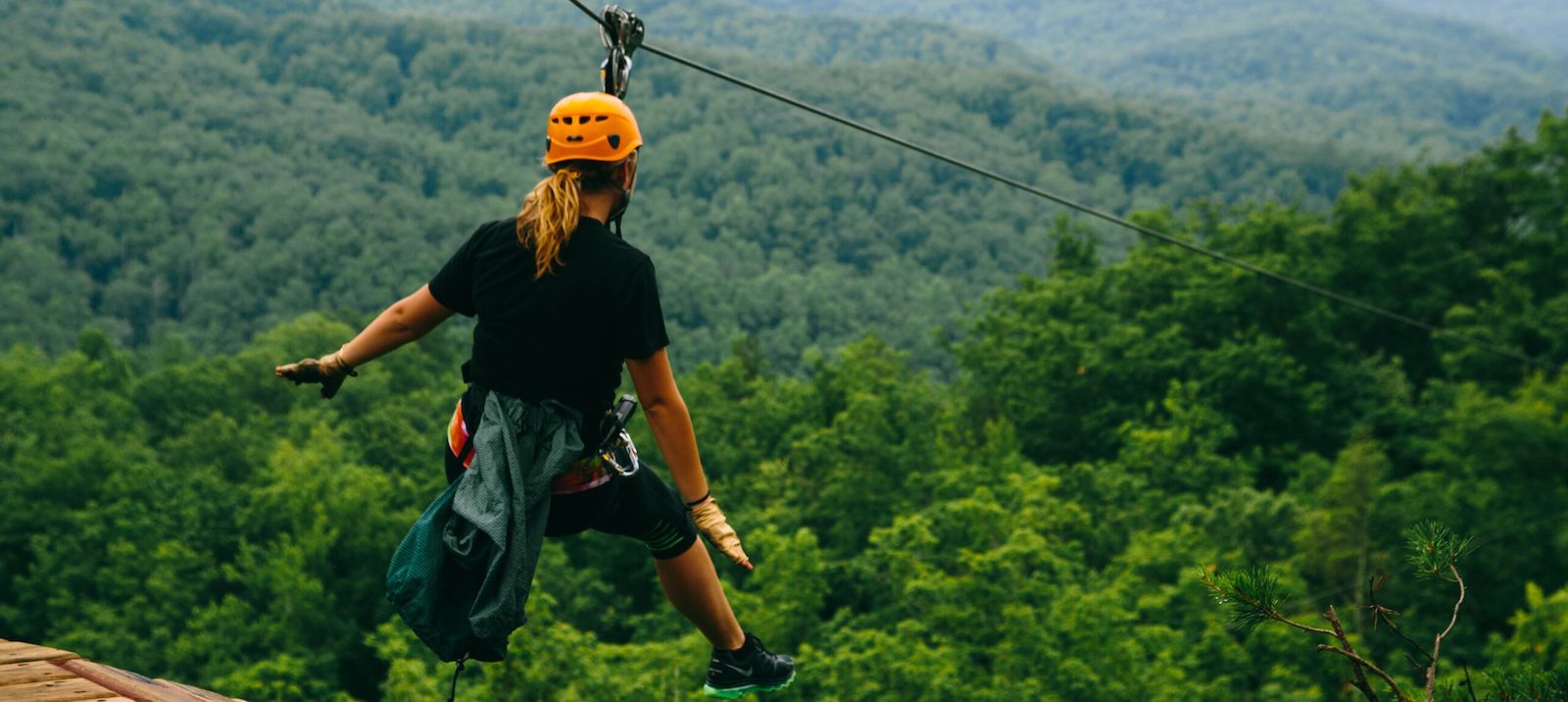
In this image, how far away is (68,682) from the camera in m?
3.00

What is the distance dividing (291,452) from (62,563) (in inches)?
247

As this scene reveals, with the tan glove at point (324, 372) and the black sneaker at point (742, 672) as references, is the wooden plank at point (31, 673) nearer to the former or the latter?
the tan glove at point (324, 372)

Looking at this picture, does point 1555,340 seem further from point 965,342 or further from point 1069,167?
point 1069,167

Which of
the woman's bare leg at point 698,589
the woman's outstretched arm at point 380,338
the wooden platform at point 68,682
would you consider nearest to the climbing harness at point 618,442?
the woman's bare leg at point 698,589

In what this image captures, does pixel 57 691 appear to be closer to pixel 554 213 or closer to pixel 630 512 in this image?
pixel 630 512

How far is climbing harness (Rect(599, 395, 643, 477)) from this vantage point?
10.7ft

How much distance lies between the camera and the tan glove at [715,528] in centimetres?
324

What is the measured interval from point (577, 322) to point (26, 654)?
152cm

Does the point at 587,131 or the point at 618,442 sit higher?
the point at 587,131

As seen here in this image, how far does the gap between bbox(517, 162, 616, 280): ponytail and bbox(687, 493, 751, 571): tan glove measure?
701 mm

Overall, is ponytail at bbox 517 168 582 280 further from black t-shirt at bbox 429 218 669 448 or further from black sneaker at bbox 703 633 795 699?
black sneaker at bbox 703 633 795 699

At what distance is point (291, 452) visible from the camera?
3762 cm

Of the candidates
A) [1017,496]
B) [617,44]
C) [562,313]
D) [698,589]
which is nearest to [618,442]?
[562,313]

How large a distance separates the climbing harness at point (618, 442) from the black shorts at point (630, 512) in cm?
4
